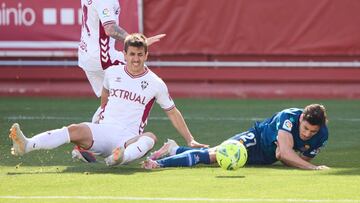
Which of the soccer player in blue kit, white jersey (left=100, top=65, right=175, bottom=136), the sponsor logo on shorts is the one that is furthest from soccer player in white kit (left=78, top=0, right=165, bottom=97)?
the sponsor logo on shorts

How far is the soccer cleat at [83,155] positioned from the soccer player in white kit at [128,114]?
16 cm

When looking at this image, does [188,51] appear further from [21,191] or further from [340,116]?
[21,191]

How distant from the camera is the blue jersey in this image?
11688 millimetres

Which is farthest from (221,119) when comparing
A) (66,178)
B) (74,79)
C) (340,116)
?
(66,178)

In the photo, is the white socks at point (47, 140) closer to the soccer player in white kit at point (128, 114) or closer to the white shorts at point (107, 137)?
the soccer player in white kit at point (128, 114)

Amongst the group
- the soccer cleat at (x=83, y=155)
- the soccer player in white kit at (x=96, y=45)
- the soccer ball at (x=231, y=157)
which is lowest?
the soccer cleat at (x=83, y=155)

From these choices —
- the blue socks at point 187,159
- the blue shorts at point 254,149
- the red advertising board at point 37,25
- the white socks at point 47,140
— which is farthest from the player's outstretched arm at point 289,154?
the red advertising board at point 37,25

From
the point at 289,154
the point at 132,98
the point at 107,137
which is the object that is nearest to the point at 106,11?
the point at 132,98

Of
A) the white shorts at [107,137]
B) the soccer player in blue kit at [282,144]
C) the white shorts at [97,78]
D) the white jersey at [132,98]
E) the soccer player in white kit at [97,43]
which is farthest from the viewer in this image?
the white shorts at [97,78]

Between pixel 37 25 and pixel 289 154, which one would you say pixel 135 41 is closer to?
pixel 289 154

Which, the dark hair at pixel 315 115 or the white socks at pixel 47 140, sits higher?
the dark hair at pixel 315 115

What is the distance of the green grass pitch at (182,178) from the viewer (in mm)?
9578

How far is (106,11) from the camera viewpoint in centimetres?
1327

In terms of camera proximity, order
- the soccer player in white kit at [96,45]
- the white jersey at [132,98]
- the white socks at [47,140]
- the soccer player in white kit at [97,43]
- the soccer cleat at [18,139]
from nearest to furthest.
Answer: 1. the soccer cleat at [18,139]
2. the white socks at [47,140]
3. the white jersey at [132,98]
4. the soccer player in white kit at [97,43]
5. the soccer player in white kit at [96,45]
